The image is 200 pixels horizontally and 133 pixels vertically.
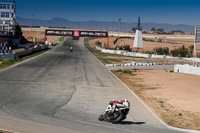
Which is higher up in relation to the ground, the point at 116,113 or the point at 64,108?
the point at 116,113

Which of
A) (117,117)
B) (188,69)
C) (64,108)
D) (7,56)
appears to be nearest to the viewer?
(117,117)

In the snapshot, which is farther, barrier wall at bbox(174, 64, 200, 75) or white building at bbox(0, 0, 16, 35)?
white building at bbox(0, 0, 16, 35)

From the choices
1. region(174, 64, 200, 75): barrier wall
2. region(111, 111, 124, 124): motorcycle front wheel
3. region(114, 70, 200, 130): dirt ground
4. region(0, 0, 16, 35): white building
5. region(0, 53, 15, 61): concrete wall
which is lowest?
region(114, 70, 200, 130): dirt ground

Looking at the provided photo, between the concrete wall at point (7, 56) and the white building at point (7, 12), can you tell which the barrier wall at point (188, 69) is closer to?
the concrete wall at point (7, 56)

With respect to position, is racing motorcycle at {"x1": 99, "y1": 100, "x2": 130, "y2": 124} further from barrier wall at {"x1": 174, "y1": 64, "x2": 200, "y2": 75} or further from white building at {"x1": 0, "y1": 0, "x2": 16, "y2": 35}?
white building at {"x1": 0, "y1": 0, "x2": 16, "y2": 35}

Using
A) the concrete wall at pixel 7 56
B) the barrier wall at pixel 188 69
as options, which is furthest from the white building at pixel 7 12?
the barrier wall at pixel 188 69

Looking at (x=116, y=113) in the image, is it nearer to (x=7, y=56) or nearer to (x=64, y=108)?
(x=64, y=108)

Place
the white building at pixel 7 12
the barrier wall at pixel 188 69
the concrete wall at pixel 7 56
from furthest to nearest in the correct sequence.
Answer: the white building at pixel 7 12
the concrete wall at pixel 7 56
the barrier wall at pixel 188 69

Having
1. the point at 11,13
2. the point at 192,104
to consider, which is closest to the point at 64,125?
the point at 192,104

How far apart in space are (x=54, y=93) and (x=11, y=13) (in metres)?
89.1

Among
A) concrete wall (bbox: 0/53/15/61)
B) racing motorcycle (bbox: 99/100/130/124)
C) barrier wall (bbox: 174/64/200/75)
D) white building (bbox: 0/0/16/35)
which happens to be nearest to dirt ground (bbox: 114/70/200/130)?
racing motorcycle (bbox: 99/100/130/124)

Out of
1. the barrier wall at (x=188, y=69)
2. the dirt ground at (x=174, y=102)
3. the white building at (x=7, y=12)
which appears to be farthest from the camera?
the white building at (x=7, y=12)

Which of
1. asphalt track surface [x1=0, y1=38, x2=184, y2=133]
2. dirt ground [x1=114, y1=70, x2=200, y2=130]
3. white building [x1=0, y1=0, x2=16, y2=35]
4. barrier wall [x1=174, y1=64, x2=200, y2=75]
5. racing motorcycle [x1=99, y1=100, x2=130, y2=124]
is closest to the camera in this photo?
asphalt track surface [x1=0, y1=38, x2=184, y2=133]

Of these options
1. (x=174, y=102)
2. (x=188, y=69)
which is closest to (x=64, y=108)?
(x=174, y=102)
